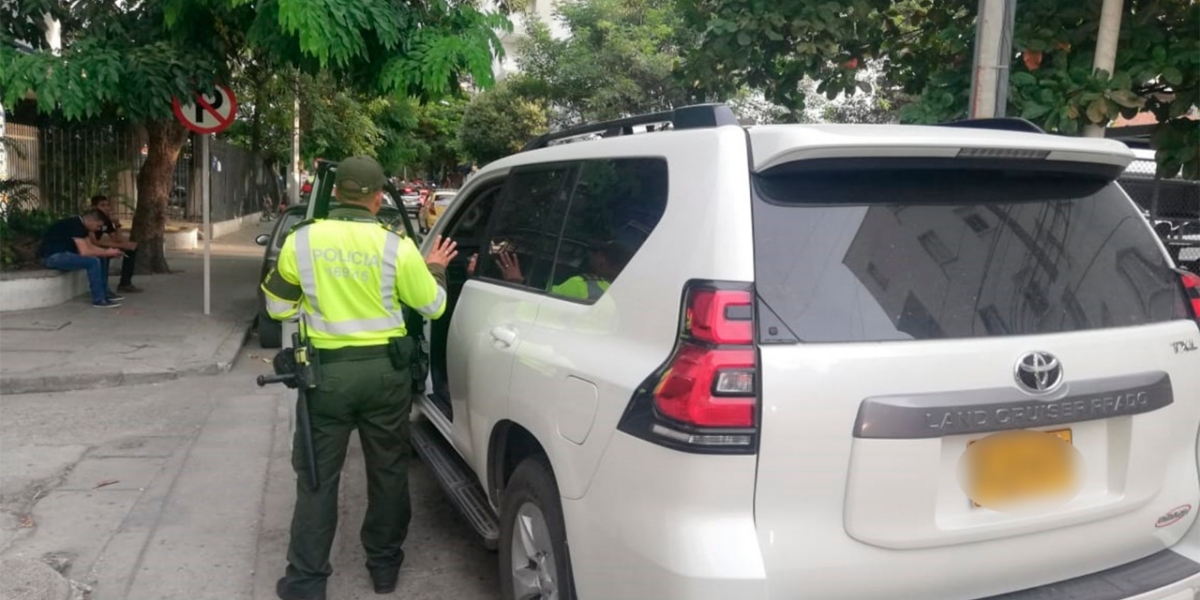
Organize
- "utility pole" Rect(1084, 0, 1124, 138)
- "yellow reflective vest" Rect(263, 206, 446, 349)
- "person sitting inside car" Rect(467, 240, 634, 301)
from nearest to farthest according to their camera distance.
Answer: "person sitting inside car" Rect(467, 240, 634, 301), "yellow reflective vest" Rect(263, 206, 446, 349), "utility pole" Rect(1084, 0, 1124, 138)

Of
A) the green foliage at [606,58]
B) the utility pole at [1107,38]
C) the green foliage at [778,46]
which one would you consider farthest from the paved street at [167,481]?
the green foliage at [606,58]

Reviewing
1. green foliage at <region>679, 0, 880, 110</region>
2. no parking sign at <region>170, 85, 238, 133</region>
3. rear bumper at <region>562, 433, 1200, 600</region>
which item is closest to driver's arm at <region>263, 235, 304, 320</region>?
rear bumper at <region>562, 433, 1200, 600</region>

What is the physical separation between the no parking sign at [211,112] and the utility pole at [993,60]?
7.42 m

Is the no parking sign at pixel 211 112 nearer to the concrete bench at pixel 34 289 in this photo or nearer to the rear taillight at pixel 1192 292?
the concrete bench at pixel 34 289

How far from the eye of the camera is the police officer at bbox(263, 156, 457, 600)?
148 inches

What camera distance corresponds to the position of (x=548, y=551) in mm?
3184

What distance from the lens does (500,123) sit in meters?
31.7

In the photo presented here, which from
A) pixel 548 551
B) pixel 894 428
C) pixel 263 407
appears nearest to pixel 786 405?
pixel 894 428

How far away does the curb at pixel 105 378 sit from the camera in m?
7.50

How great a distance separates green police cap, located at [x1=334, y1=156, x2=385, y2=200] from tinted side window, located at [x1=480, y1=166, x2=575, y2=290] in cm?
55

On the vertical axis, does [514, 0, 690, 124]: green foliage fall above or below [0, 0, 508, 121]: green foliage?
above

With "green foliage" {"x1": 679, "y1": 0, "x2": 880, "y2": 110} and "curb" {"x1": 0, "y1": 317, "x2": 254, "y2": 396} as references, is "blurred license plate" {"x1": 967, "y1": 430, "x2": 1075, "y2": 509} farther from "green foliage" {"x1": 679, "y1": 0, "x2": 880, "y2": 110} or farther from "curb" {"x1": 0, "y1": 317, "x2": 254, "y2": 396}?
"curb" {"x1": 0, "y1": 317, "x2": 254, "y2": 396}

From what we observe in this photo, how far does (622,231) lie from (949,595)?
4.51ft

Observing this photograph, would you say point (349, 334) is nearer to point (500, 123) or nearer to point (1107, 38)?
point (1107, 38)
